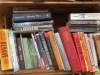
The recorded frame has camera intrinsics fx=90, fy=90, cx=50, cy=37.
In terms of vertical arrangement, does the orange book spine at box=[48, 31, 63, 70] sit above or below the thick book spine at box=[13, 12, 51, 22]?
below

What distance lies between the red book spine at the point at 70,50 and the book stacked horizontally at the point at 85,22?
113 millimetres

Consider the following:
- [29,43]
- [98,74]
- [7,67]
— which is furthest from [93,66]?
[7,67]

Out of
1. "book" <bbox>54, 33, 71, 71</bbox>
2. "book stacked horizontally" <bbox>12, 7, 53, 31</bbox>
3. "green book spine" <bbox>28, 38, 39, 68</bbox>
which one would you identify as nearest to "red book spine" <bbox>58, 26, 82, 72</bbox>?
"book" <bbox>54, 33, 71, 71</bbox>

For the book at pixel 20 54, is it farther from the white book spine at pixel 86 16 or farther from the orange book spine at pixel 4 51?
the white book spine at pixel 86 16

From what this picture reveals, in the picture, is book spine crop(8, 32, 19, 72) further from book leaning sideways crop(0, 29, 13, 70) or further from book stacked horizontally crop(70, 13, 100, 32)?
book stacked horizontally crop(70, 13, 100, 32)

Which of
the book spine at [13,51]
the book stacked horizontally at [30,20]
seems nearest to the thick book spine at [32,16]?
the book stacked horizontally at [30,20]

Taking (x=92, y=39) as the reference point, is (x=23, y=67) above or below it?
below

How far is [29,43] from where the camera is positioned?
0.70 meters

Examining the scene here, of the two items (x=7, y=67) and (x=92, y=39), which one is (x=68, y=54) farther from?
(x=7, y=67)

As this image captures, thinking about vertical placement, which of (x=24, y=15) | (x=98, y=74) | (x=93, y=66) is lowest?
(x=98, y=74)

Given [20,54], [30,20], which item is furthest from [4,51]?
[30,20]

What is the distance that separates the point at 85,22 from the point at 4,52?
2.11 feet

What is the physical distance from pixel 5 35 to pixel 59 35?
0.39m

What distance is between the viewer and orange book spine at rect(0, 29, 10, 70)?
62 centimetres
